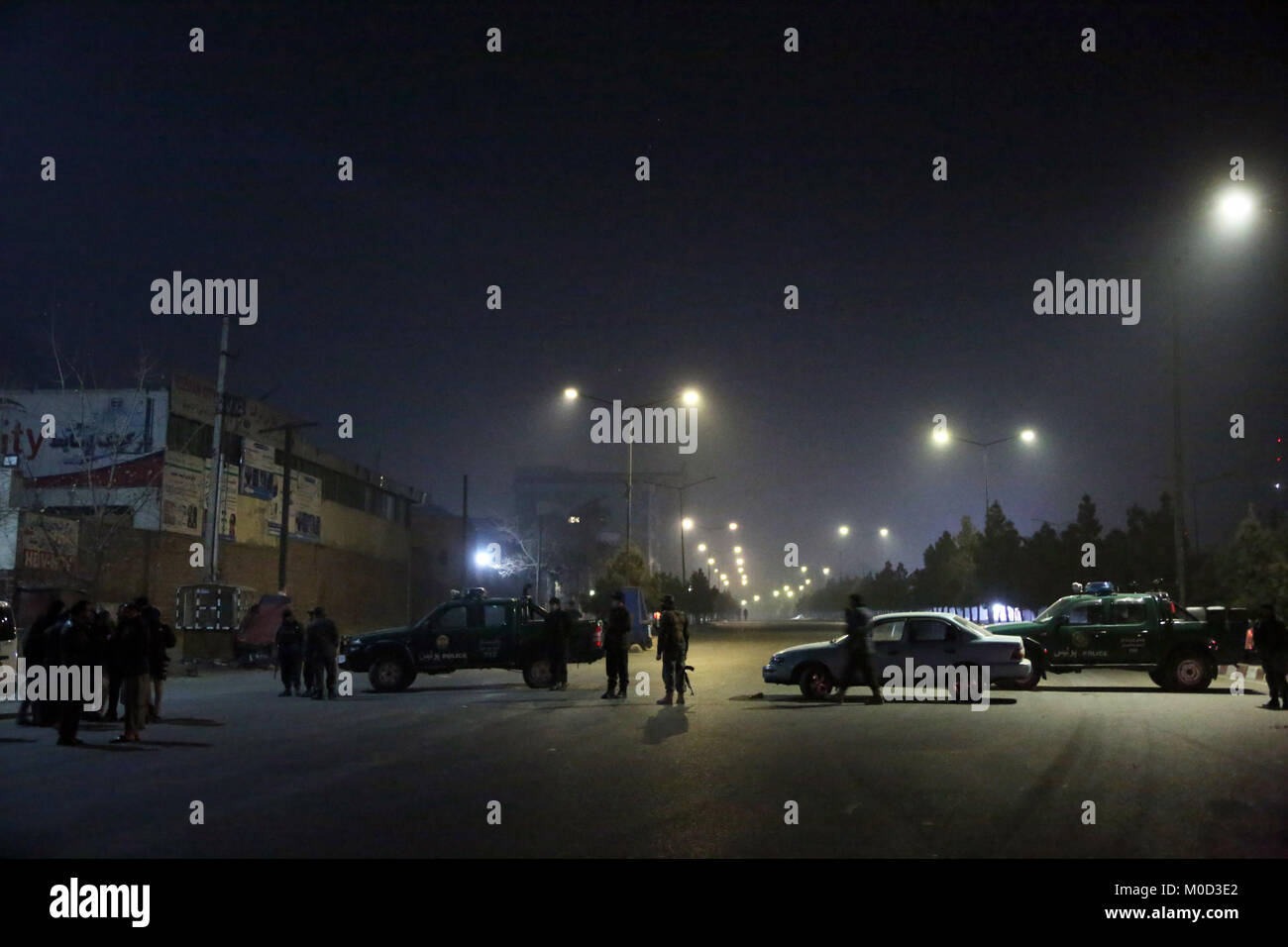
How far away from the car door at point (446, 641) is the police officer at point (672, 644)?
5.65m

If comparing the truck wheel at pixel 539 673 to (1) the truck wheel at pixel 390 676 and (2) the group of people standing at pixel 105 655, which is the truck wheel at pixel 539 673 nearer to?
(1) the truck wheel at pixel 390 676

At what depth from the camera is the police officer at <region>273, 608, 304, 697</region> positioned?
22312 mm

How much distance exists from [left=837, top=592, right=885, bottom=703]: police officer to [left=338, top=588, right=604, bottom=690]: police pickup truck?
22.6ft

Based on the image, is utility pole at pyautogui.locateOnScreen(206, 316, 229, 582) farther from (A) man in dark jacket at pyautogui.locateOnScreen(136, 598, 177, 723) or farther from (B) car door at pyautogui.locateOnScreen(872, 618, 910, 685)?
(B) car door at pyautogui.locateOnScreen(872, 618, 910, 685)

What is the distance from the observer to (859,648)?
1873 cm

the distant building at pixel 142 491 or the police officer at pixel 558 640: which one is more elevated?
the distant building at pixel 142 491

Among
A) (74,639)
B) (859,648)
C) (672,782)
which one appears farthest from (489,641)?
(672,782)

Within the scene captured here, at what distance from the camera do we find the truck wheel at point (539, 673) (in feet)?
75.8

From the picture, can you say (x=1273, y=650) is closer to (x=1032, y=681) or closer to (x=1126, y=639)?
(x=1126, y=639)

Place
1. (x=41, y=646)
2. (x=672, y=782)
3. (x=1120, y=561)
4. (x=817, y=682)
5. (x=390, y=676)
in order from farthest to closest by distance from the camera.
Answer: (x=1120, y=561)
(x=390, y=676)
(x=817, y=682)
(x=41, y=646)
(x=672, y=782)

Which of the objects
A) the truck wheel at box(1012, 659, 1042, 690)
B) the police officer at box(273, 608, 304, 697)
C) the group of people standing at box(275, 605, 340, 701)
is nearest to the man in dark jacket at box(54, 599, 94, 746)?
the group of people standing at box(275, 605, 340, 701)

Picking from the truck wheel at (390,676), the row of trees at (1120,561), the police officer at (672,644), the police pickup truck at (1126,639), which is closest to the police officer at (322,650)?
the truck wheel at (390,676)

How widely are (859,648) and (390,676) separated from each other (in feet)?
33.2
